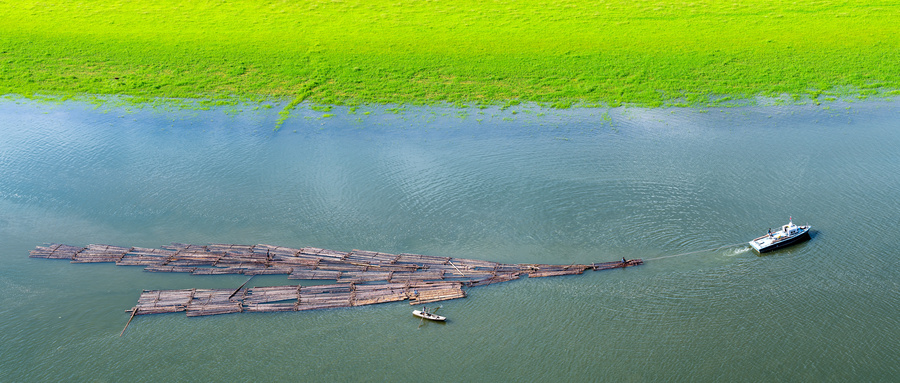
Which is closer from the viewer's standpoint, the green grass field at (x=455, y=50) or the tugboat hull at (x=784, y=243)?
the tugboat hull at (x=784, y=243)

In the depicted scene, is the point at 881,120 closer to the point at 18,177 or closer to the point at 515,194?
the point at 515,194

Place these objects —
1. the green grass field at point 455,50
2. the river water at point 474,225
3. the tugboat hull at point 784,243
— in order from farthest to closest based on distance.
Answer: the green grass field at point 455,50 → the tugboat hull at point 784,243 → the river water at point 474,225

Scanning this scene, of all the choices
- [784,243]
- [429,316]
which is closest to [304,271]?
[429,316]

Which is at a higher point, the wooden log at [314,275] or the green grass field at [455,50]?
the green grass field at [455,50]

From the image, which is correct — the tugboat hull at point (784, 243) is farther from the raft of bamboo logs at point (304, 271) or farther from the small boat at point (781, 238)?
the raft of bamboo logs at point (304, 271)

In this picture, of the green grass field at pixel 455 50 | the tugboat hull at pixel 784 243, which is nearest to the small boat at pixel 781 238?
the tugboat hull at pixel 784 243

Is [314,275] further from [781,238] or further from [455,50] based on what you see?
[455,50]
